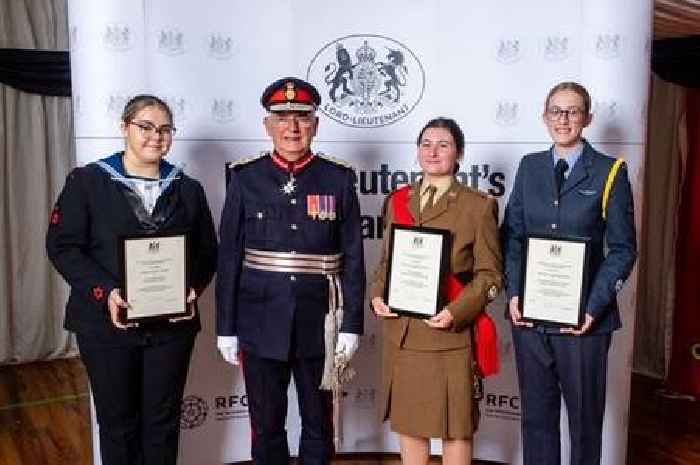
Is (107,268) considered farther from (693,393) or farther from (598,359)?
(693,393)

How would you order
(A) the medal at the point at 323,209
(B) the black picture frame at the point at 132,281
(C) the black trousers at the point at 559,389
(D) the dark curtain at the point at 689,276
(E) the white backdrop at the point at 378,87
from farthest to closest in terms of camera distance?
(D) the dark curtain at the point at 689,276
(E) the white backdrop at the point at 378,87
(A) the medal at the point at 323,209
(C) the black trousers at the point at 559,389
(B) the black picture frame at the point at 132,281

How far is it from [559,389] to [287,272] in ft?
2.91

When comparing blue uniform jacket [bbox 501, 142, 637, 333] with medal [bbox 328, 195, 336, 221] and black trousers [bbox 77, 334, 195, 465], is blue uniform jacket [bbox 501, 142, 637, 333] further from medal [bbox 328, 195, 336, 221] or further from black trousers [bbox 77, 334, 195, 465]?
black trousers [bbox 77, 334, 195, 465]

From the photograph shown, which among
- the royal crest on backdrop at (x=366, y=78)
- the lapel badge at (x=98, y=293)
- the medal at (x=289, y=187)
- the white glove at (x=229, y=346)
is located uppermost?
the royal crest on backdrop at (x=366, y=78)

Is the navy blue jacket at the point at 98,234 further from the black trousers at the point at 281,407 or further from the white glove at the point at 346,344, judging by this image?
the white glove at the point at 346,344

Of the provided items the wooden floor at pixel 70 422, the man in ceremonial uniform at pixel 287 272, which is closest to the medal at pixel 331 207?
the man in ceremonial uniform at pixel 287 272

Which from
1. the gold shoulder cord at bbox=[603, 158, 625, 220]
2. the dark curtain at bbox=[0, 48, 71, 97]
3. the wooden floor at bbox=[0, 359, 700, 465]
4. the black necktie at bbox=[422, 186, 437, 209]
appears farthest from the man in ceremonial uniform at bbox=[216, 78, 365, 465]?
the dark curtain at bbox=[0, 48, 71, 97]

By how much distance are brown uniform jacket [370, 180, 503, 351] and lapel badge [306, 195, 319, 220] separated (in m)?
0.28

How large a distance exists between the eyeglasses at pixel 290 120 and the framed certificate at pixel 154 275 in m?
0.43

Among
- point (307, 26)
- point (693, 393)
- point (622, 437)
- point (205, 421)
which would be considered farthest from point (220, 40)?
point (693, 393)

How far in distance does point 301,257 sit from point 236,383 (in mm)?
925

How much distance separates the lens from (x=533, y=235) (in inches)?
80.6

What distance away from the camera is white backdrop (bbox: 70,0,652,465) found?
2.54 metres

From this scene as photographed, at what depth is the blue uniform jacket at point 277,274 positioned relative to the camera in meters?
2.16
